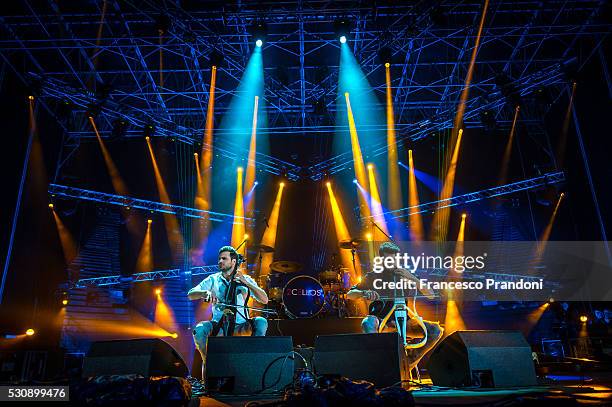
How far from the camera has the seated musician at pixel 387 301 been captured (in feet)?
17.0

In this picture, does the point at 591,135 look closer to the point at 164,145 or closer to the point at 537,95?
the point at 537,95

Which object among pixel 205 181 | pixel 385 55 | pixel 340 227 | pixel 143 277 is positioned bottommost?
pixel 143 277

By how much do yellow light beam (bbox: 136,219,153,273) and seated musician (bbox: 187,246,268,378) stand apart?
6570mm

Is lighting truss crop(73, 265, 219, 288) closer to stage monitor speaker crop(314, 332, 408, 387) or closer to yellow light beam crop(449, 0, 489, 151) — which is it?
yellow light beam crop(449, 0, 489, 151)

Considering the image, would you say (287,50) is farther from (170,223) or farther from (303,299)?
(170,223)

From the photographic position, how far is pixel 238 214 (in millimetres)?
11492

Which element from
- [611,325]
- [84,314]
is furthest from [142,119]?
[611,325]

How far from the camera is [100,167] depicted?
36.9 feet

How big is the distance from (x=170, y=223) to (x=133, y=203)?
1136mm

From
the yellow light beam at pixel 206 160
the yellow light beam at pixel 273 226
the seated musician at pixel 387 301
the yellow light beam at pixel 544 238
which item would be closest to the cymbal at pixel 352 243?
the seated musician at pixel 387 301

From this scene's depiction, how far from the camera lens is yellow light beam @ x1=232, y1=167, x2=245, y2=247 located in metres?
11.1

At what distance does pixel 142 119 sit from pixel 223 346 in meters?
8.02

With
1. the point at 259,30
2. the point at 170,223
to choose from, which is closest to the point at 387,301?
the point at 259,30

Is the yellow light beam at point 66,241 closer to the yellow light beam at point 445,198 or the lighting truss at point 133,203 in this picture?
the lighting truss at point 133,203
